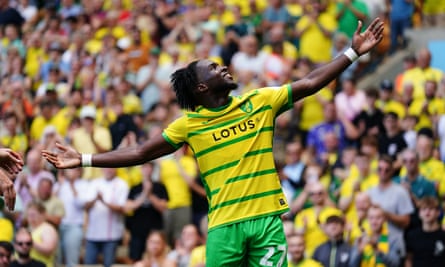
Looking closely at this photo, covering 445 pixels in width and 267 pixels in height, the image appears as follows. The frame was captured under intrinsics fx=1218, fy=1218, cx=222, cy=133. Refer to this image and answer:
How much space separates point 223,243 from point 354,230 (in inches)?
195

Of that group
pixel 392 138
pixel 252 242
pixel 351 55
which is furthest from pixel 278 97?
pixel 392 138

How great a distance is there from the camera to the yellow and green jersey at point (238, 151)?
887cm

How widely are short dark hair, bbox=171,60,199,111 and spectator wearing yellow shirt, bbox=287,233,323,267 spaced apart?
4.10 meters

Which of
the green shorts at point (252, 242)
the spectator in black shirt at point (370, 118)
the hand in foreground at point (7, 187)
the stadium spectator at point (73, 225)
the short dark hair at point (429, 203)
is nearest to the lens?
the hand in foreground at point (7, 187)

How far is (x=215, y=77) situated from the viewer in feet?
29.7

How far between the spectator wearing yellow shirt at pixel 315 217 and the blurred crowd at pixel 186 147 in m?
0.02

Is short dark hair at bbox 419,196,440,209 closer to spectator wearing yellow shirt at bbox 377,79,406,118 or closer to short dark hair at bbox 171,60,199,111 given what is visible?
spectator wearing yellow shirt at bbox 377,79,406,118

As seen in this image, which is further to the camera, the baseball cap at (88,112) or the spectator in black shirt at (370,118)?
the baseball cap at (88,112)

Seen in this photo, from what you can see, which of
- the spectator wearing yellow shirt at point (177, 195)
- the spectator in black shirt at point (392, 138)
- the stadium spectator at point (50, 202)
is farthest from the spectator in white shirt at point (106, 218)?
the spectator in black shirt at point (392, 138)

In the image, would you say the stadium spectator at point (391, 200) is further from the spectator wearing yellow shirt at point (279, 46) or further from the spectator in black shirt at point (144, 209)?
the spectator wearing yellow shirt at point (279, 46)

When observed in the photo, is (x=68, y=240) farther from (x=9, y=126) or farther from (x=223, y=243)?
(x=223, y=243)

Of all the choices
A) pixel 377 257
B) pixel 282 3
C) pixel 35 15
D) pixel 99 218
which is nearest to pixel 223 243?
pixel 377 257

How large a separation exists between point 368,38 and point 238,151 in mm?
1273

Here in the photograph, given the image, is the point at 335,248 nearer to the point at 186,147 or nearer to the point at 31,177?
the point at 186,147
